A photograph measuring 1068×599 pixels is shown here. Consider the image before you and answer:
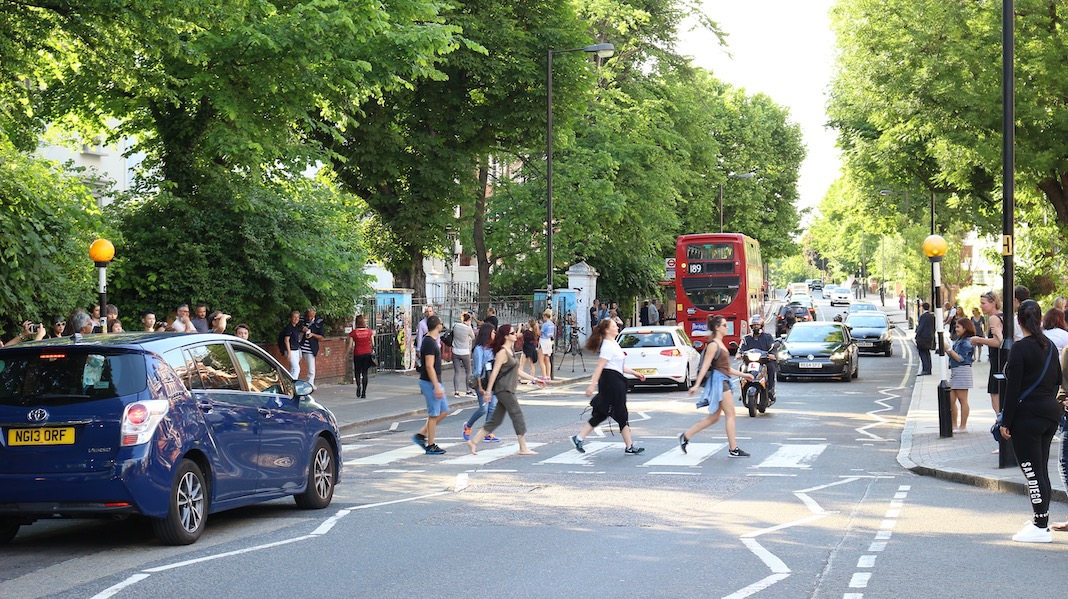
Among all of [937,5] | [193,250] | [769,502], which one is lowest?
[769,502]

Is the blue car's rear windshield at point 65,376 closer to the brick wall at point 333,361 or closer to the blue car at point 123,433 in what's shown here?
the blue car at point 123,433

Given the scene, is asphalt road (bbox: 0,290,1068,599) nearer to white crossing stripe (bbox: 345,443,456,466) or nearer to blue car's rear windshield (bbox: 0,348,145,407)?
white crossing stripe (bbox: 345,443,456,466)

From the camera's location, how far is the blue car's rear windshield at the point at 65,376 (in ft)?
31.4

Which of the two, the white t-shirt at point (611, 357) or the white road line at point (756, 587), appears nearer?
the white road line at point (756, 587)

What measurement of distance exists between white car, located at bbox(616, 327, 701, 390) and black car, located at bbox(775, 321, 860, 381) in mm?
3714

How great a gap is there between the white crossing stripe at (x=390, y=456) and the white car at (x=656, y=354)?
38.9 feet

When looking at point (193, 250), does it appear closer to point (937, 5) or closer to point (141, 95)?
point (141, 95)

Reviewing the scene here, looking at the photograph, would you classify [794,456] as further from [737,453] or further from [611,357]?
[611,357]

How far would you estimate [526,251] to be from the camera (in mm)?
44594

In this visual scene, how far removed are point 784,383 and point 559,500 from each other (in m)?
21.6

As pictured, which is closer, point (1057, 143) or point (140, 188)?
point (140, 188)

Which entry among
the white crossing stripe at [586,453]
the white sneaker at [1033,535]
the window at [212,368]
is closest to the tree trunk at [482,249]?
the white crossing stripe at [586,453]

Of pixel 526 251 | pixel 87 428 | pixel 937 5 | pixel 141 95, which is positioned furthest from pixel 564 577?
pixel 526 251

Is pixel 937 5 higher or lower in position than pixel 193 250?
higher
